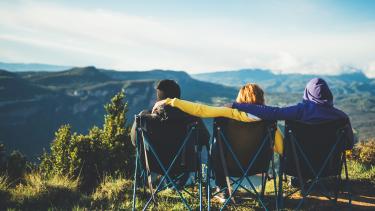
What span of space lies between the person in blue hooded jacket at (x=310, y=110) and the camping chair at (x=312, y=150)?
0.08 m

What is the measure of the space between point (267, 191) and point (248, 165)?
1.99m

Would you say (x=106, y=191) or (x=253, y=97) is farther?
(x=106, y=191)

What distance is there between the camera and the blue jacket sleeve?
4676 mm

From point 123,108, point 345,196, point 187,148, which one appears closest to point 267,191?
point 345,196

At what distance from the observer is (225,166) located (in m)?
4.97

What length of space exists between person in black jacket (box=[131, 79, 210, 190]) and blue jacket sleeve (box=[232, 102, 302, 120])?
2.03 ft

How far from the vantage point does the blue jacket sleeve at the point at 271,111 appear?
468cm

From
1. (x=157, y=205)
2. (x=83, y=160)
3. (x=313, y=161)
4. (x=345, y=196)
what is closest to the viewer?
(x=313, y=161)

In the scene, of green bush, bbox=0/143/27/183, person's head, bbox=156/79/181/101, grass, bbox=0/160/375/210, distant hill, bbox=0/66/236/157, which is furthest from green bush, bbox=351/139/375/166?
distant hill, bbox=0/66/236/157

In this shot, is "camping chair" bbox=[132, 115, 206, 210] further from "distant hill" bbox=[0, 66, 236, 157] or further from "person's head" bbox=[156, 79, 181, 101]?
"distant hill" bbox=[0, 66, 236, 157]

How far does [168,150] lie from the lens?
5.01m

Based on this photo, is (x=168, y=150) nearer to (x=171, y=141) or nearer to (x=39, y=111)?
(x=171, y=141)

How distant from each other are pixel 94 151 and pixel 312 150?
34.4 feet

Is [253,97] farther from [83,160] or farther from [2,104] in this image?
[2,104]
